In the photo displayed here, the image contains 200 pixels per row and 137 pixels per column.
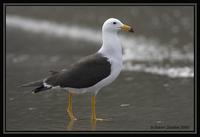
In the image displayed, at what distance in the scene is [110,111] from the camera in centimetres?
1145

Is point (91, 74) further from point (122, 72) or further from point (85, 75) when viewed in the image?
point (122, 72)

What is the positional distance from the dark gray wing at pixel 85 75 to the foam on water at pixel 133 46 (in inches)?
214

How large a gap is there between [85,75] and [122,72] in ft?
19.7

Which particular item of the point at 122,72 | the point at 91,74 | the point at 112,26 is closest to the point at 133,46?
the point at 122,72

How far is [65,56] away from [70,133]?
35.2ft

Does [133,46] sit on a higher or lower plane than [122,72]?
higher

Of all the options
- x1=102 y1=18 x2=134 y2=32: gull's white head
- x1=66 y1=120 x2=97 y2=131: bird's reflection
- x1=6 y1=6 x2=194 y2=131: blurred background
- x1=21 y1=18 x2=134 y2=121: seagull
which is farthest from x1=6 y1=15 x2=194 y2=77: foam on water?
x1=66 y1=120 x2=97 y2=131: bird's reflection

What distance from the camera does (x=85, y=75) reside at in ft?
34.9

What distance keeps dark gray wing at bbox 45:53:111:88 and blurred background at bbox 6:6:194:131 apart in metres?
0.69

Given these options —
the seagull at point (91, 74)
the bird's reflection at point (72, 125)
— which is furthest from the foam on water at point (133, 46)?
the bird's reflection at point (72, 125)

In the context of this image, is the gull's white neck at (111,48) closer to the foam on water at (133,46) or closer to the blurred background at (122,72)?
the blurred background at (122,72)

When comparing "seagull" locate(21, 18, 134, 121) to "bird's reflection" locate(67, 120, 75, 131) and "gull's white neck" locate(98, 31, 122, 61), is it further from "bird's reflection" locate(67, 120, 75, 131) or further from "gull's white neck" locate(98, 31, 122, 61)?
"bird's reflection" locate(67, 120, 75, 131)

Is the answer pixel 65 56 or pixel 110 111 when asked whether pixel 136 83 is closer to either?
pixel 110 111

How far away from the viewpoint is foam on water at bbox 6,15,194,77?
16844mm
